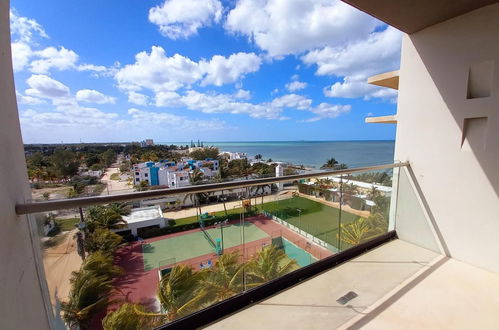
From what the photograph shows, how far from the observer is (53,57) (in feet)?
57.7

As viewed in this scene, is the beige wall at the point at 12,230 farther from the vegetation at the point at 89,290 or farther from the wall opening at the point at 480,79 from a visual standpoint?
the wall opening at the point at 480,79

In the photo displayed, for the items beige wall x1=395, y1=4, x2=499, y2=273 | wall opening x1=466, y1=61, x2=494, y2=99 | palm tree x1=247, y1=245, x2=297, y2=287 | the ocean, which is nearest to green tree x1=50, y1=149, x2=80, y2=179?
palm tree x1=247, y1=245, x2=297, y2=287

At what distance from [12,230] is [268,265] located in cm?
165

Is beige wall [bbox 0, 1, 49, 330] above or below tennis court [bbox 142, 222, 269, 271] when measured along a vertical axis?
above

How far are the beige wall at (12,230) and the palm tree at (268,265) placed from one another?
1.31 metres

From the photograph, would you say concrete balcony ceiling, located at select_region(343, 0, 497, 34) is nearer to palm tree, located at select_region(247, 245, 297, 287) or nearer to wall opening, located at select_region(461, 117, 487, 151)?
wall opening, located at select_region(461, 117, 487, 151)

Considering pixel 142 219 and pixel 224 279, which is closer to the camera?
pixel 142 219

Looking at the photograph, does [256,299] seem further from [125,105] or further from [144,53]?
[125,105]

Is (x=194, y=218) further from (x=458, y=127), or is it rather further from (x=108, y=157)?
(x=108, y=157)

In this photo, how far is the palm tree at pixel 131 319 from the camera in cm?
129

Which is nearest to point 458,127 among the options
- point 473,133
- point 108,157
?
point 473,133

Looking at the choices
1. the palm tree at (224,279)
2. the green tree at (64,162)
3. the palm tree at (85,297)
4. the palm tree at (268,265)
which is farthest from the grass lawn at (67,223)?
the green tree at (64,162)

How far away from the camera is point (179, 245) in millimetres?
1472

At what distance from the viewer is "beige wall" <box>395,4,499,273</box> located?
2.01 metres
